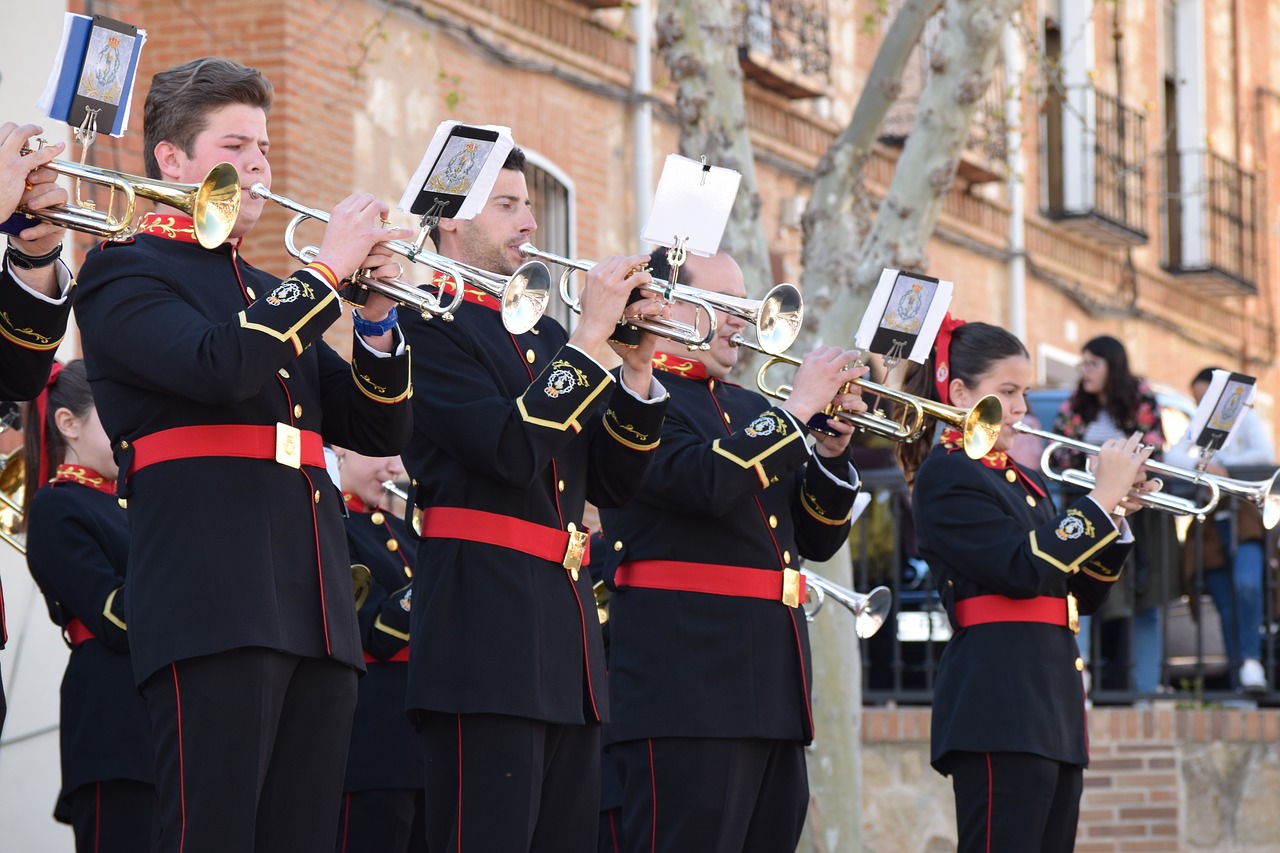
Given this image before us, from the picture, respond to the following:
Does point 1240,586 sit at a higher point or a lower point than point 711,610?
higher

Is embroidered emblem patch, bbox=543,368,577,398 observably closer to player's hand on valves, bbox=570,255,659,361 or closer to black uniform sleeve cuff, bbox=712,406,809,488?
player's hand on valves, bbox=570,255,659,361

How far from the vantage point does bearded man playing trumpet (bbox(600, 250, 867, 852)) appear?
499cm

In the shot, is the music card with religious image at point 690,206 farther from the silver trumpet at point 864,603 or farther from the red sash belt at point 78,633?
the silver trumpet at point 864,603

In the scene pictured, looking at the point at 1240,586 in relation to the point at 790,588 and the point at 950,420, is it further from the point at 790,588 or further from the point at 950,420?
the point at 790,588

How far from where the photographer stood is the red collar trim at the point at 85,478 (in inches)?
215

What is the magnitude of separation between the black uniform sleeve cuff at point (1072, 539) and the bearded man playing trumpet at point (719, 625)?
1.93 ft

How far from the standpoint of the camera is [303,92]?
9.73 meters

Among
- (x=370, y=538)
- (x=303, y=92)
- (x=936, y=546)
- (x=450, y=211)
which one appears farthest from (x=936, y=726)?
(x=303, y=92)

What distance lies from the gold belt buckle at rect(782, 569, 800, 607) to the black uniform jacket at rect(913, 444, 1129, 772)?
0.69 metres

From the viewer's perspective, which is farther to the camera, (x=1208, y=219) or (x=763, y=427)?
(x=1208, y=219)

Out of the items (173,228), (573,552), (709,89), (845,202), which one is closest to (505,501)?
(573,552)

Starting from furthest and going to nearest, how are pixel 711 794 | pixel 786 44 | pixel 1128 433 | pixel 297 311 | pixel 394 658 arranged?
1. pixel 786 44
2. pixel 1128 433
3. pixel 394 658
4. pixel 711 794
5. pixel 297 311

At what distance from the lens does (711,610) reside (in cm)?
512

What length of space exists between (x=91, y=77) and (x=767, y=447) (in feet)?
6.06
